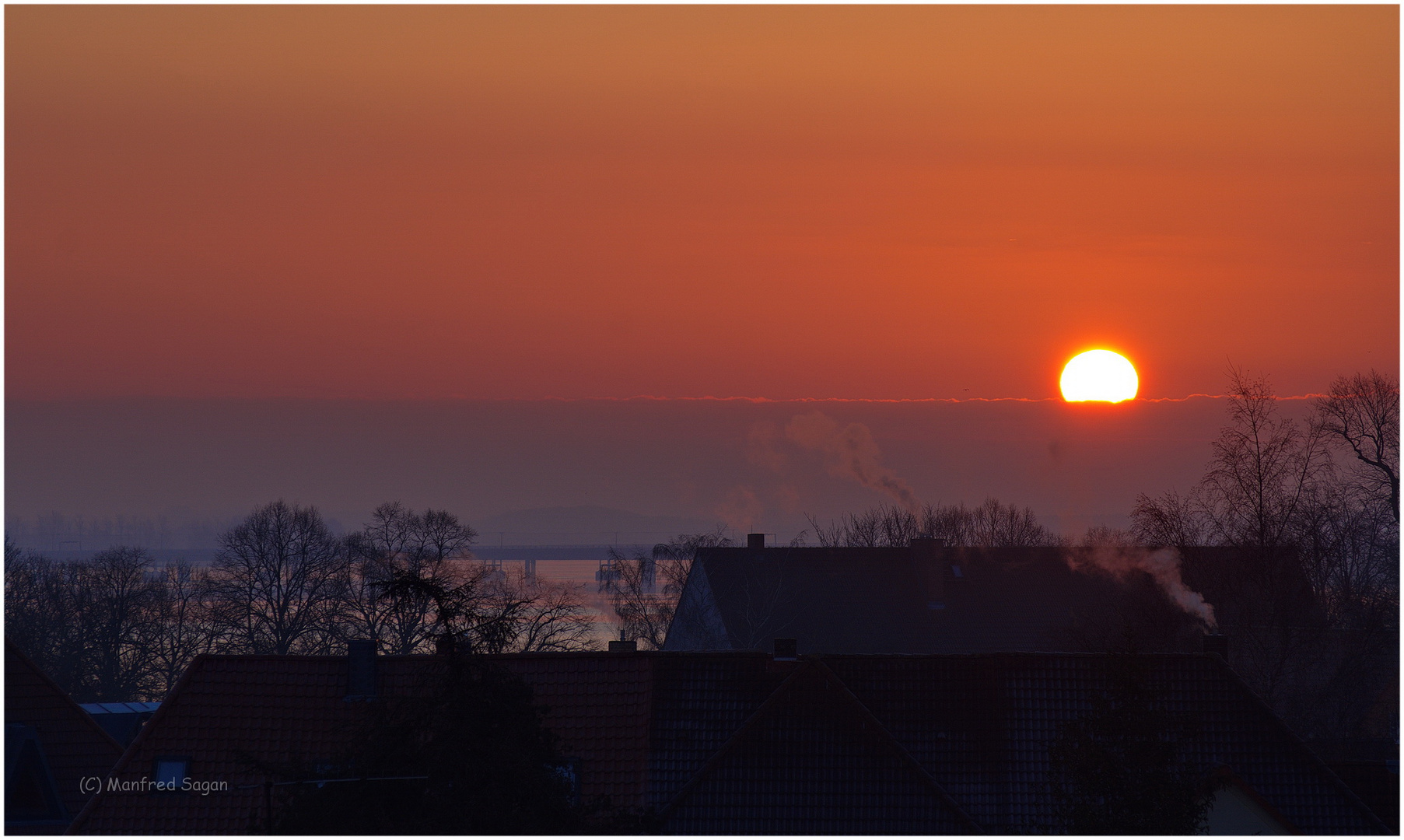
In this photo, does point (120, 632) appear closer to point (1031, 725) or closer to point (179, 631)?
point (179, 631)

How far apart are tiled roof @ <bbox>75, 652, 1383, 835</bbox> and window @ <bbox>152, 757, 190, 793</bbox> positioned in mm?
143

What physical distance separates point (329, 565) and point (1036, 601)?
4111 cm

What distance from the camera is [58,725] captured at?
28.9 meters

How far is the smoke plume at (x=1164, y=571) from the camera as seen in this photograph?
156ft

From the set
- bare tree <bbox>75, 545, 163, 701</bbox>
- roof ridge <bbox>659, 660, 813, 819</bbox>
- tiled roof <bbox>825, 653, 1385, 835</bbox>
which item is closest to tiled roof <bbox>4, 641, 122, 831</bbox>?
roof ridge <bbox>659, 660, 813, 819</bbox>

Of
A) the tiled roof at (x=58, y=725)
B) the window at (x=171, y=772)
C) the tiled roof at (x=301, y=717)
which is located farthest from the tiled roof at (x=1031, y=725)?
the tiled roof at (x=58, y=725)

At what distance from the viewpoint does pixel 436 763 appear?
1512 centimetres

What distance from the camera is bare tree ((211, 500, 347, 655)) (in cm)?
7019

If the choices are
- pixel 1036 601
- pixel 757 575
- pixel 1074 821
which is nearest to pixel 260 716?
pixel 1074 821

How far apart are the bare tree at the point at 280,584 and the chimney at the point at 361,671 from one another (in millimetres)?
43195

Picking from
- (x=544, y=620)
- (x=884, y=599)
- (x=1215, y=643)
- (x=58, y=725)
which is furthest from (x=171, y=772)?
(x=544, y=620)

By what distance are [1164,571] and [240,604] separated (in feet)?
155

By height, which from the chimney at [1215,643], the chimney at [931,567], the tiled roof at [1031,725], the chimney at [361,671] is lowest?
the tiled roof at [1031,725]

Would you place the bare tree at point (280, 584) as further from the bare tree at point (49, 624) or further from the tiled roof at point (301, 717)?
the tiled roof at point (301, 717)
